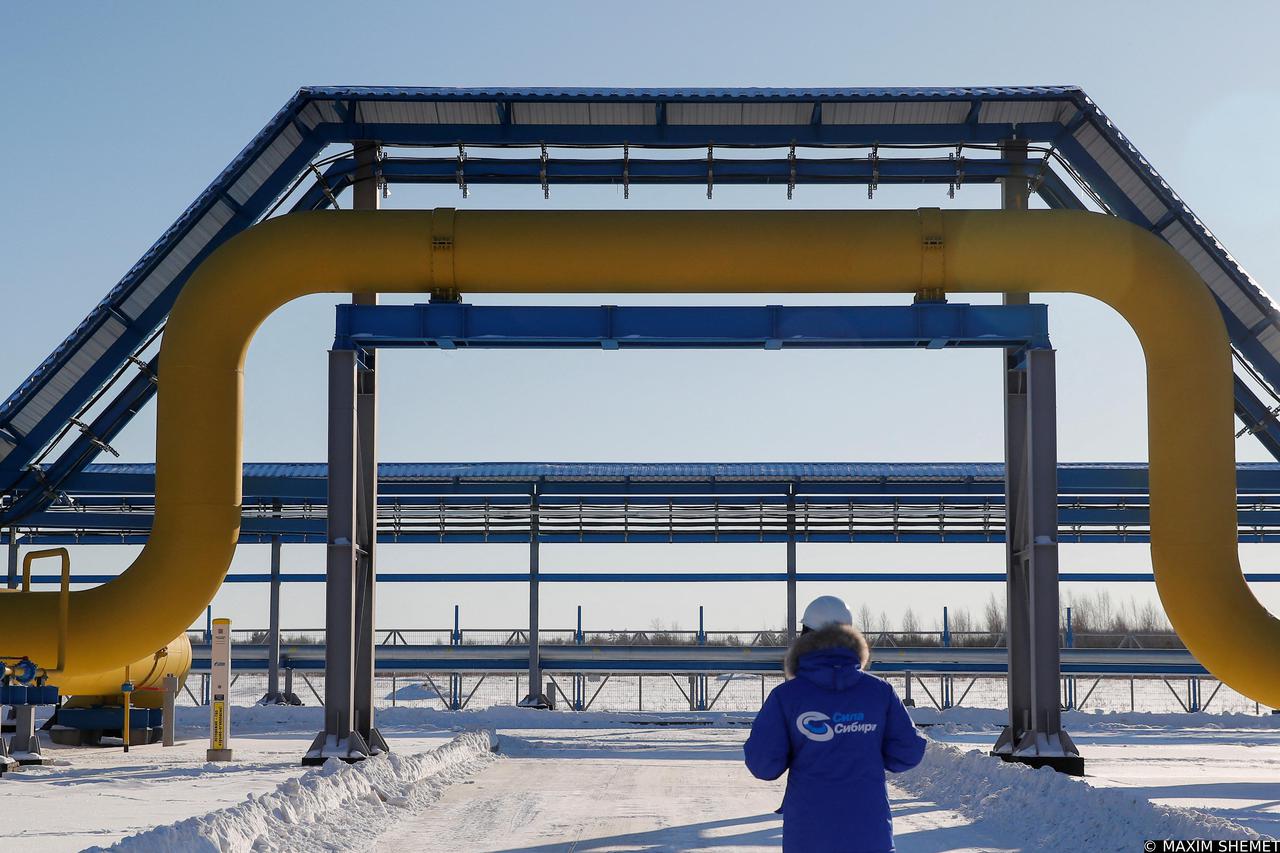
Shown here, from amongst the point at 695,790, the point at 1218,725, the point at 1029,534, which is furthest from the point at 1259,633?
the point at 1218,725

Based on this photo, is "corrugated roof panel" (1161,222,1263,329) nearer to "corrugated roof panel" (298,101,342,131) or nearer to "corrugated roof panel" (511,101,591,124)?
"corrugated roof panel" (511,101,591,124)

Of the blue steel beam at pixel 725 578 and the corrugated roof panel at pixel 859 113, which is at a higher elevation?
the corrugated roof panel at pixel 859 113

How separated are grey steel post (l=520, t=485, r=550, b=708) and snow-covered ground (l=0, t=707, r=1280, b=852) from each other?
21.9 feet

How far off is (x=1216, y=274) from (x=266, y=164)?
14.1 m

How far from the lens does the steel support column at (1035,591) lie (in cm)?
1866

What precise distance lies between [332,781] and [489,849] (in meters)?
3.32

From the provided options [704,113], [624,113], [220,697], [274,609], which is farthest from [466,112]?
[274,609]

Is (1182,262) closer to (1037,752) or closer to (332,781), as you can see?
(1037,752)

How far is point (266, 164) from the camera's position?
784 inches

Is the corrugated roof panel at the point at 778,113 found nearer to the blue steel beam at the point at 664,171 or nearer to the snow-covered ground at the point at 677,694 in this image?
the blue steel beam at the point at 664,171

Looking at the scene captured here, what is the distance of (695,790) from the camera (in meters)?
17.6

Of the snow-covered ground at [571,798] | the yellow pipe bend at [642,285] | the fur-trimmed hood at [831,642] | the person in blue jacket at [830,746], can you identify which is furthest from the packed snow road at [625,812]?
the fur-trimmed hood at [831,642]

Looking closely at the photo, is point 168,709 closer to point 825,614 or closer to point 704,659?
point 704,659

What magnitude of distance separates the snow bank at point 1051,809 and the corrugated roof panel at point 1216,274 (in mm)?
7572
